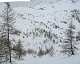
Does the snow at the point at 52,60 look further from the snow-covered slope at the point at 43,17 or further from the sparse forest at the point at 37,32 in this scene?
the snow-covered slope at the point at 43,17

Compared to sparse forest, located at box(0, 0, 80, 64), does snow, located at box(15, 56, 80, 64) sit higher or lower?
lower

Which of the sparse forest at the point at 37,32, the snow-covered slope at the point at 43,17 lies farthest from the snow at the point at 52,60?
the snow-covered slope at the point at 43,17

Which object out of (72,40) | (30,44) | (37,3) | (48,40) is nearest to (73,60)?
(72,40)

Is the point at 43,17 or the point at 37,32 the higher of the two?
the point at 43,17

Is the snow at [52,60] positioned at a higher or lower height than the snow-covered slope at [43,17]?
lower

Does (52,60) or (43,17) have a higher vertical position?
(43,17)

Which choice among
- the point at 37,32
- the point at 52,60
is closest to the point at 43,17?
the point at 37,32

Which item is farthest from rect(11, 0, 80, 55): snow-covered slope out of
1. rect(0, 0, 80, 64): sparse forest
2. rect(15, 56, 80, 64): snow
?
rect(15, 56, 80, 64): snow

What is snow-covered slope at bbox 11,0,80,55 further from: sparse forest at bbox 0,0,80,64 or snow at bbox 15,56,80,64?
snow at bbox 15,56,80,64

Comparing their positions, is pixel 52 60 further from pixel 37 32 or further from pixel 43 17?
pixel 43 17

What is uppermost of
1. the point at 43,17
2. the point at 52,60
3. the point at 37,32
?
the point at 43,17

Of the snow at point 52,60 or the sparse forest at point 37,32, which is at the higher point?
the sparse forest at point 37,32

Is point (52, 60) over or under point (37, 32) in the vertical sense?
under

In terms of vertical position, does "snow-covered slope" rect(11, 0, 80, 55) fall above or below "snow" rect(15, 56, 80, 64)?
above
